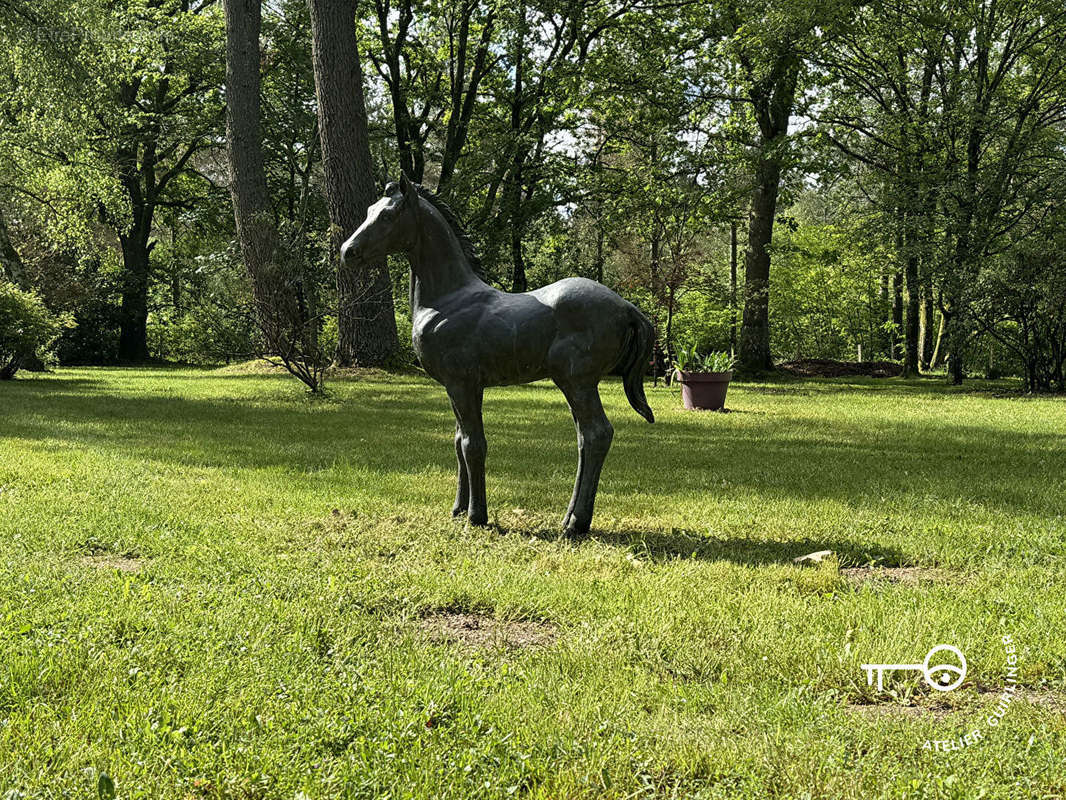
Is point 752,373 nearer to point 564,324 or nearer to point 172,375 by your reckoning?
point 172,375

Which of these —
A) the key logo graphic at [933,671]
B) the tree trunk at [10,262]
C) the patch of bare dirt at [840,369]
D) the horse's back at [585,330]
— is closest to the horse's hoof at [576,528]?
the horse's back at [585,330]

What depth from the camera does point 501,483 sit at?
6.43 meters

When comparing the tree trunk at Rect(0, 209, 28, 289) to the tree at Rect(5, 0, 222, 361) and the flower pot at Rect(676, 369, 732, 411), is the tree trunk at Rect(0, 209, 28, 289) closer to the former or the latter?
the tree at Rect(5, 0, 222, 361)

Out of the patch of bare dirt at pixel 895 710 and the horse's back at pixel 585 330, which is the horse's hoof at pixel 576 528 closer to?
the horse's back at pixel 585 330

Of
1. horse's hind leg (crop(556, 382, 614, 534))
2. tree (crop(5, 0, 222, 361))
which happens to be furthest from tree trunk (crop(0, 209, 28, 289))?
horse's hind leg (crop(556, 382, 614, 534))

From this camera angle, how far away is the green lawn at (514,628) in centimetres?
216

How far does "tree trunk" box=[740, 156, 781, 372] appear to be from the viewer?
1981 cm

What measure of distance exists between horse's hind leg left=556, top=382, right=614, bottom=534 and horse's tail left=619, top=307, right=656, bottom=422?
259 millimetres

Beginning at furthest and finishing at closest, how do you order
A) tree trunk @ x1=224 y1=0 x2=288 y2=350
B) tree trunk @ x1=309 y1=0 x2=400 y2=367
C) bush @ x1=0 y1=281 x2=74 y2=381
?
tree trunk @ x1=224 y1=0 x2=288 y2=350 < bush @ x1=0 y1=281 x2=74 y2=381 < tree trunk @ x1=309 y1=0 x2=400 y2=367

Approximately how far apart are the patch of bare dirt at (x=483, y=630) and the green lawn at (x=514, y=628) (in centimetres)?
2

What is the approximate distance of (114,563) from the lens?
13.3 feet

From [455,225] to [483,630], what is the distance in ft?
9.71

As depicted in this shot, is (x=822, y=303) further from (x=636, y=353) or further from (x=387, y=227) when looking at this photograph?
(x=387, y=227)

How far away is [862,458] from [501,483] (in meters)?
4.02
